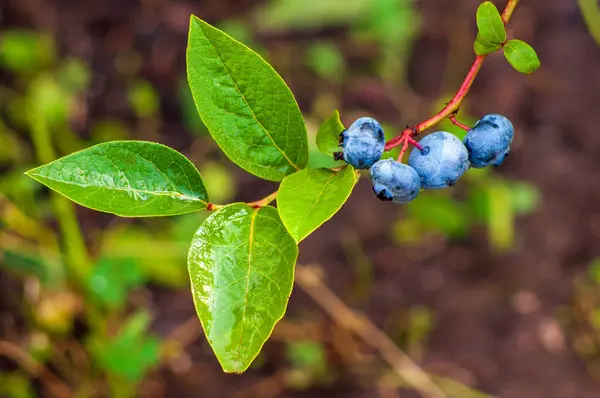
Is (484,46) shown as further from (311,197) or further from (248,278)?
(248,278)

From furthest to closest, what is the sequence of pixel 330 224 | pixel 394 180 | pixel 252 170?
pixel 330 224
pixel 252 170
pixel 394 180

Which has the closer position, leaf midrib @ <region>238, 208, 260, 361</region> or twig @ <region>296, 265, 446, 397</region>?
leaf midrib @ <region>238, 208, 260, 361</region>

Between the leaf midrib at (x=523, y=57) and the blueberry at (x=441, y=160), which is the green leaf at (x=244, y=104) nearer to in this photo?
the blueberry at (x=441, y=160)

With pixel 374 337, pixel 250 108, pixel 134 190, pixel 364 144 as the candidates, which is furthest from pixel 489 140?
pixel 374 337

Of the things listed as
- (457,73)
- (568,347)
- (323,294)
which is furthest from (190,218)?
(568,347)

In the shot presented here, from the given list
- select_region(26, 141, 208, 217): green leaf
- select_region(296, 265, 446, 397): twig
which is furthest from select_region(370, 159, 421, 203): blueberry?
select_region(296, 265, 446, 397): twig

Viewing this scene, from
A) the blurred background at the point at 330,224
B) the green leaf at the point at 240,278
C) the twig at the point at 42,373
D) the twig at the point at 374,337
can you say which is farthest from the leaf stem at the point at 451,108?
the twig at the point at 42,373

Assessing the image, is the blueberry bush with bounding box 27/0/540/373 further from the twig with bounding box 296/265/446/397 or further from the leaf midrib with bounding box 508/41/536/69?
the twig with bounding box 296/265/446/397
